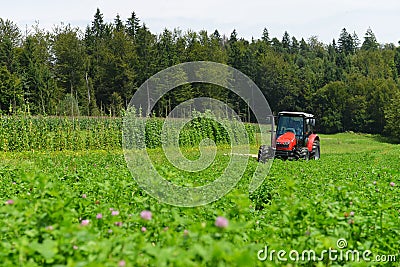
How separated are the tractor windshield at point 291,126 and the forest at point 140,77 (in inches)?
669

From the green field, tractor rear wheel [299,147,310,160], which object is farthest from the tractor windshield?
the green field

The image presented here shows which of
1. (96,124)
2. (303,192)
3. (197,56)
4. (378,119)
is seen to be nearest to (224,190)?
(303,192)

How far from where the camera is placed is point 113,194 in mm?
5012

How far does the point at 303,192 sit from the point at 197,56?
43801mm

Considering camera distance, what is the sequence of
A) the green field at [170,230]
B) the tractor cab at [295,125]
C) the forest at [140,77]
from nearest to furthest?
the green field at [170,230] → the tractor cab at [295,125] → the forest at [140,77]

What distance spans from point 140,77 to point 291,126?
3000 cm

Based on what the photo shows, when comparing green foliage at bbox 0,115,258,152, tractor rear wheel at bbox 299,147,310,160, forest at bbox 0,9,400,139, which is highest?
forest at bbox 0,9,400,139

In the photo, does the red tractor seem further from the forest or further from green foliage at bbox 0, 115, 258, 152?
the forest

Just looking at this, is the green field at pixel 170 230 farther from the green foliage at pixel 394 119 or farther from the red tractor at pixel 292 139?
the green foliage at pixel 394 119

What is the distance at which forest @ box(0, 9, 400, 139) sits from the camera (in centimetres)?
4072

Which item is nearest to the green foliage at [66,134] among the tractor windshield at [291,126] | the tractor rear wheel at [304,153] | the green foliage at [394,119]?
the tractor windshield at [291,126]

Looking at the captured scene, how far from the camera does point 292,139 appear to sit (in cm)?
1812

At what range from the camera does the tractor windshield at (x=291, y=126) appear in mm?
18797

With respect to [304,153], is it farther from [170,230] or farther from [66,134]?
[170,230]
